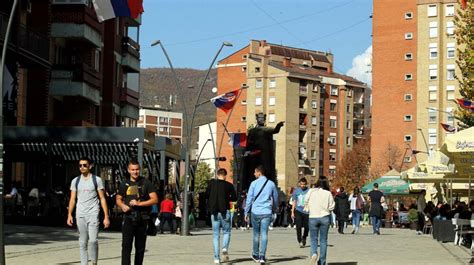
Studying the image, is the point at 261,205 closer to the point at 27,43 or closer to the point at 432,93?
the point at 27,43

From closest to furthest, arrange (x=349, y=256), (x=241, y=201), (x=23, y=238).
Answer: (x=349, y=256) < (x=23, y=238) < (x=241, y=201)

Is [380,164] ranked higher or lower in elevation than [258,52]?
lower

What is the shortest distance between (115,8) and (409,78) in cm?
9253

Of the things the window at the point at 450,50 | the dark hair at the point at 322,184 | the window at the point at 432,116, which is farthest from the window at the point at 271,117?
the dark hair at the point at 322,184

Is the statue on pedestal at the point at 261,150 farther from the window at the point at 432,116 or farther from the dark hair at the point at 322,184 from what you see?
the window at the point at 432,116

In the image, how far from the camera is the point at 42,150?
41.1 m

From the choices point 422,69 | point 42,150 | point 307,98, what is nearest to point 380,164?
point 422,69

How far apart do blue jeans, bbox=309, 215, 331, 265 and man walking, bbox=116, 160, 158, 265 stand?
4.69 m

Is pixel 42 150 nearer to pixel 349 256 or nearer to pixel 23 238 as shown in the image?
pixel 23 238

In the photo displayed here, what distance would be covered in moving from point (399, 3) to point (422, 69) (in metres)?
8.36

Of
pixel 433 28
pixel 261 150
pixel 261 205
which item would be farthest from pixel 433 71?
pixel 261 205

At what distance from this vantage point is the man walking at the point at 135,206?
15945 mm

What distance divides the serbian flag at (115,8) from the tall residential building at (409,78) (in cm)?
8661

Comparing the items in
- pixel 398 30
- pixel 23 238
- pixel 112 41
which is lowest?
pixel 23 238
